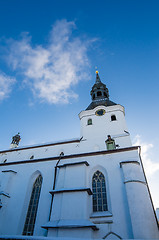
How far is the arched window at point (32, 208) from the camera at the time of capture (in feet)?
34.2

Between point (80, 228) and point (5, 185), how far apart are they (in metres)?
7.53

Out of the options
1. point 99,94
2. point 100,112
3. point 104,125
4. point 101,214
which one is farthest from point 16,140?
point 101,214

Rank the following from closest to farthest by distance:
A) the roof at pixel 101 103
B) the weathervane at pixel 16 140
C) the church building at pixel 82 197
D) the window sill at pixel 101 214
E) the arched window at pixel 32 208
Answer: the church building at pixel 82 197 → the window sill at pixel 101 214 → the arched window at pixel 32 208 → the roof at pixel 101 103 → the weathervane at pixel 16 140

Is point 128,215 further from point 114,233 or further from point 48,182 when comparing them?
point 48,182

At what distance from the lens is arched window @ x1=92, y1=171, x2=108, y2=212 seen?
9.70m

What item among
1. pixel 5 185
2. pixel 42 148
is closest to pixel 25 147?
pixel 42 148

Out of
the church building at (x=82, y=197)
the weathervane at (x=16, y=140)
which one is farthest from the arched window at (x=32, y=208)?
the weathervane at (x=16, y=140)

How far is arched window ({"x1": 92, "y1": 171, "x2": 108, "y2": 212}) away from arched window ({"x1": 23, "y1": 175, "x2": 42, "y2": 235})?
15.5 ft

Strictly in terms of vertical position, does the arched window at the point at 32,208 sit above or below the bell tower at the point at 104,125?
below

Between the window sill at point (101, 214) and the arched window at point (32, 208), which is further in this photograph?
the arched window at point (32, 208)

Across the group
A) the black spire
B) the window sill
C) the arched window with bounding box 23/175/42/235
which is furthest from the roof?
the window sill

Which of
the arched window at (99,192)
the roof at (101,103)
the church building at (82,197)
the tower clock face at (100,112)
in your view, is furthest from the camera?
the roof at (101,103)

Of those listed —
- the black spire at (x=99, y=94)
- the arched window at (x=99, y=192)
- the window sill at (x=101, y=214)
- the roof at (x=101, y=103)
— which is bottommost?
the window sill at (x=101, y=214)

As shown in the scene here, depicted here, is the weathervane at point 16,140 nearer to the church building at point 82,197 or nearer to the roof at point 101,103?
the church building at point 82,197
